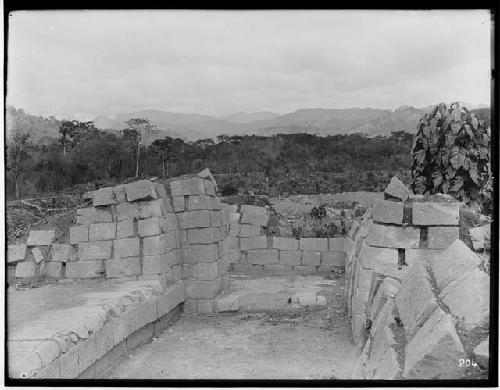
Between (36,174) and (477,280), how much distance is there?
1585 cm

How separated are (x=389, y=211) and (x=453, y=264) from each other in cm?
322

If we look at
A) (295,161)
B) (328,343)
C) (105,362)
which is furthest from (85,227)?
(295,161)

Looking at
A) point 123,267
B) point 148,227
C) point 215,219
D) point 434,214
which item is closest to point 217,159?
point 215,219

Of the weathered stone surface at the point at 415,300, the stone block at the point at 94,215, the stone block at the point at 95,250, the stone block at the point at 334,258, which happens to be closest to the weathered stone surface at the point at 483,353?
the weathered stone surface at the point at 415,300

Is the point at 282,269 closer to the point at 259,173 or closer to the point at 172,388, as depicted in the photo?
the point at 172,388

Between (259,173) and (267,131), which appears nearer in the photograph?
(259,173)

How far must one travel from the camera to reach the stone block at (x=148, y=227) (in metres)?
10.0

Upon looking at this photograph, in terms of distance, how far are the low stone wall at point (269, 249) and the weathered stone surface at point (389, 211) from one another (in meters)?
5.29

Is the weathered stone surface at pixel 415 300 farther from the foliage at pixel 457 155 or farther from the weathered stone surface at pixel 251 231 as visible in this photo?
the weathered stone surface at pixel 251 231

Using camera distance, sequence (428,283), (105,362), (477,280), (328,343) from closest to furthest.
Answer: (477,280) → (428,283) → (105,362) → (328,343)

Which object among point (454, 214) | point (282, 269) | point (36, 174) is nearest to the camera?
point (454, 214)
